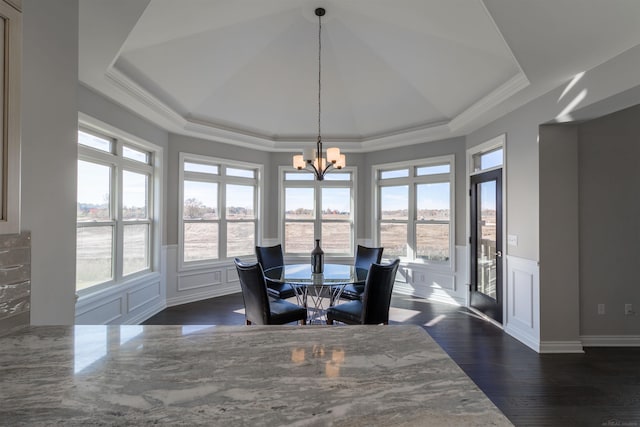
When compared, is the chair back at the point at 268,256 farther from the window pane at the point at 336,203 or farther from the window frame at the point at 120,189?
the window pane at the point at 336,203

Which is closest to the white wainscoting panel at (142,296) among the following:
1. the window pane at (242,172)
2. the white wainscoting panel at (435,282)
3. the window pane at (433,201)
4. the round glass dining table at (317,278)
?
the round glass dining table at (317,278)

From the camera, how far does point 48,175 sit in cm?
133

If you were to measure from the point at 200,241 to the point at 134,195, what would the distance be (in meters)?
1.35

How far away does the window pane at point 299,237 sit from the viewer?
19.7ft

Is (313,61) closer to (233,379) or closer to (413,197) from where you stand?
(413,197)

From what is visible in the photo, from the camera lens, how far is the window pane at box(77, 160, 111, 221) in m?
3.28

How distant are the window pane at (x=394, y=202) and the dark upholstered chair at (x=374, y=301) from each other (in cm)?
273

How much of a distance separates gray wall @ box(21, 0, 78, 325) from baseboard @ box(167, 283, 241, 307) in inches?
142

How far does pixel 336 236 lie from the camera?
19.9ft

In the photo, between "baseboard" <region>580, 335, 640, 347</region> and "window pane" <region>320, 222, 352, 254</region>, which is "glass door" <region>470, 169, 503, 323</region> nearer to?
"baseboard" <region>580, 335, 640, 347</region>

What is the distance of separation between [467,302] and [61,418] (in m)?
5.07

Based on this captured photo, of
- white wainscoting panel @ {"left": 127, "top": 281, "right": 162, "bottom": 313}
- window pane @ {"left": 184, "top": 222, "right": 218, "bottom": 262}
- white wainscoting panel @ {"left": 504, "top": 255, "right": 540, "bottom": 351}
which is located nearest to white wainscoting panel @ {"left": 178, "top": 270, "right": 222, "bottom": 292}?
window pane @ {"left": 184, "top": 222, "right": 218, "bottom": 262}

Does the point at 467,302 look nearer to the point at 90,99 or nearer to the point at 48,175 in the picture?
the point at 48,175

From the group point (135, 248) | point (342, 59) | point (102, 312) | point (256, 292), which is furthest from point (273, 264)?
point (342, 59)
